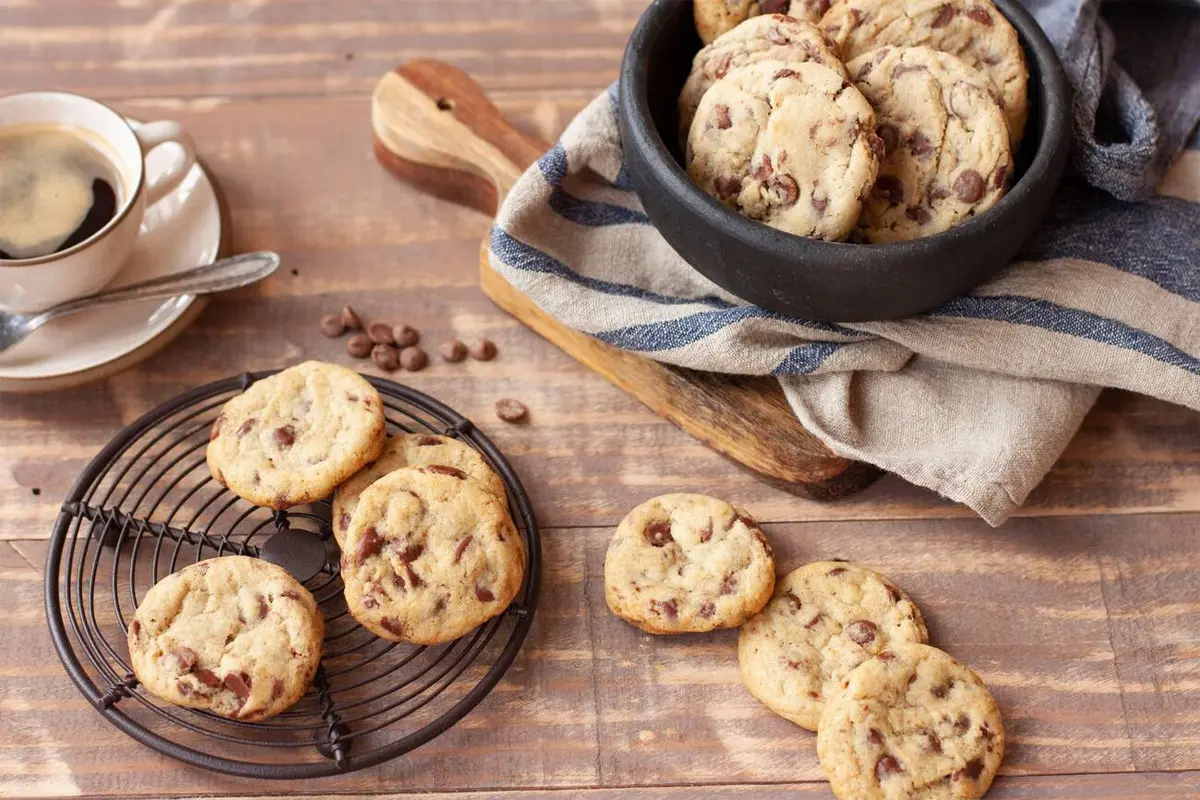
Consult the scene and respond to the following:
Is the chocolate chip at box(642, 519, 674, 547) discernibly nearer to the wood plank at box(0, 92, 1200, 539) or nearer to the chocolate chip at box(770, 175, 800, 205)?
the wood plank at box(0, 92, 1200, 539)

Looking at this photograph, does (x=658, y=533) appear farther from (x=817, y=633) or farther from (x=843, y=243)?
(x=843, y=243)

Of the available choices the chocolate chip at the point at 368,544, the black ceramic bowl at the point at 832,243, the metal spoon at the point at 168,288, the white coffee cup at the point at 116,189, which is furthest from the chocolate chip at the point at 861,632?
the white coffee cup at the point at 116,189

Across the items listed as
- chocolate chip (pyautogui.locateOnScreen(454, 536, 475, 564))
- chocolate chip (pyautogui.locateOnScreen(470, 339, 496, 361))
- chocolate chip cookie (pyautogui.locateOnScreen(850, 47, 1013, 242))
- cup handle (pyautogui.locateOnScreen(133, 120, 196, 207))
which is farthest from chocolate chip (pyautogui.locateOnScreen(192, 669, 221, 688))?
chocolate chip cookie (pyautogui.locateOnScreen(850, 47, 1013, 242))

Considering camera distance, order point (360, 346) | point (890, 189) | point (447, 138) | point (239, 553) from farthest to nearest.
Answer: point (447, 138)
point (360, 346)
point (239, 553)
point (890, 189)

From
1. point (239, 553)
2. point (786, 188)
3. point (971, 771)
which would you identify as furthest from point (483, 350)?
point (971, 771)

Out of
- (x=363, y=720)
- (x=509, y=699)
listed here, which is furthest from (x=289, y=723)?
(x=509, y=699)

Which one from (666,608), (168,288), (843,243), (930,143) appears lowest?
(666,608)

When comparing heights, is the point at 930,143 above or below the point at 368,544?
above

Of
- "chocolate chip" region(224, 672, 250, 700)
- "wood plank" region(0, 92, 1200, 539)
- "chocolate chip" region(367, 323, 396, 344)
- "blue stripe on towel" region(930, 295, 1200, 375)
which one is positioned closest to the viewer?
"chocolate chip" region(224, 672, 250, 700)
